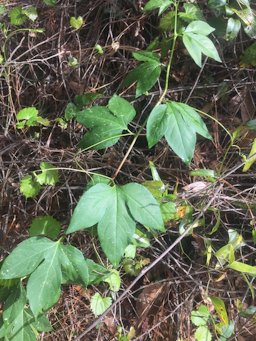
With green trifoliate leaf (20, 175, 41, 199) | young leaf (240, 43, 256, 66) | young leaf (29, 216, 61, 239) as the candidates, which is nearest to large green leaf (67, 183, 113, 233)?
young leaf (29, 216, 61, 239)

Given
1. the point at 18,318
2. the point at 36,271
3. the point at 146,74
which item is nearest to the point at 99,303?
the point at 18,318

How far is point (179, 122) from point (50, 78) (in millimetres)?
613

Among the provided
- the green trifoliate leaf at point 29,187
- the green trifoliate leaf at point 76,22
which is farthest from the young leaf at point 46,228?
the green trifoliate leaf at point 76,22

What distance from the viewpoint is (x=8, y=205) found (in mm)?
1515

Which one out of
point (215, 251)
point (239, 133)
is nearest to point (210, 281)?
point (215, 251)

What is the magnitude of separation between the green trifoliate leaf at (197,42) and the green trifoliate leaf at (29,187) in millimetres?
580

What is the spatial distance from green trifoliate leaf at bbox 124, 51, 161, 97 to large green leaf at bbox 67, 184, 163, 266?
0.94ft

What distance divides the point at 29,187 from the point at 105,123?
0.35 meters

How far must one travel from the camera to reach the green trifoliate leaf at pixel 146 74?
122cm

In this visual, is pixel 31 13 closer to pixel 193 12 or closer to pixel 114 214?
pixel 193 12

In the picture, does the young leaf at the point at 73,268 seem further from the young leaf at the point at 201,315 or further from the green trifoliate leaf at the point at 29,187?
the young leaf at the point at 201,315

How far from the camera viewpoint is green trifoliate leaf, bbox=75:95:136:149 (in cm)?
116

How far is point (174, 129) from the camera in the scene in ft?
3.69

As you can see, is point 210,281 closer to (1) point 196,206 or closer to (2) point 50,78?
(1) point 196,206
